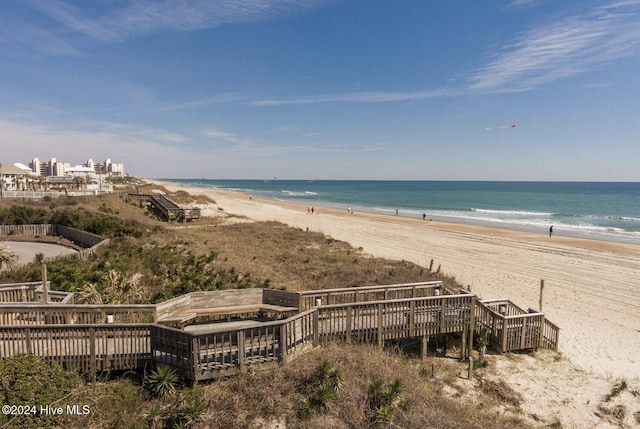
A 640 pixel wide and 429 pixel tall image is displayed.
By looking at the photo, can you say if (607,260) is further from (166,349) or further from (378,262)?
(166,349)

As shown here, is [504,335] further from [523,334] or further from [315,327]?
[315,327]

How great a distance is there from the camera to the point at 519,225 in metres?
44.2

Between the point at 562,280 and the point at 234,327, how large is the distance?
1975 cm

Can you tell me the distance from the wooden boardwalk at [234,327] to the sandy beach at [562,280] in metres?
1.66

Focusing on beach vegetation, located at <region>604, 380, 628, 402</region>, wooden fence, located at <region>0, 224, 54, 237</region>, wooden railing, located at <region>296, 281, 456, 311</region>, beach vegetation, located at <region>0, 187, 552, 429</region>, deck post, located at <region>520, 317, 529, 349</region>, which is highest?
wooden fence, located at <region>0, 224, 54, 237</region>

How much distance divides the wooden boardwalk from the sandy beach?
166 centimetres

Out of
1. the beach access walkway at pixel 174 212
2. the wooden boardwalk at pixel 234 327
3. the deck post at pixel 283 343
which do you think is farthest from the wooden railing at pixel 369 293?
the beach access walkway at pixel 174 212

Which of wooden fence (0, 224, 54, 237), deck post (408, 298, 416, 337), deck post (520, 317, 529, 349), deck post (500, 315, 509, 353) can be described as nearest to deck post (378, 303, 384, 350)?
deck post (408, 298, 416, 337)

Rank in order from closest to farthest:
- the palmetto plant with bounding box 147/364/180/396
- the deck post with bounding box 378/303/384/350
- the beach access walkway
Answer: the palmetto plant with bounding box 147/364/180/396, the deck post with bounding box 378/303/384/350, the beach access walkway

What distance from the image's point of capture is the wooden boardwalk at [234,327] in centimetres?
673

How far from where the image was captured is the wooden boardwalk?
6.73 m

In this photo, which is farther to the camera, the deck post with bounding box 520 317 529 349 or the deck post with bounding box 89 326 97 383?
the deck post with bounding box 520 317 529 349

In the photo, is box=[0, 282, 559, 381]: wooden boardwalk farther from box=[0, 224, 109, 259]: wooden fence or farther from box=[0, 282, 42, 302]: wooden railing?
box=[0, 224, 109, 259]: wooden fence

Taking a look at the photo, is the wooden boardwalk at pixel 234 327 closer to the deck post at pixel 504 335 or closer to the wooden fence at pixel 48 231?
the deck post at pixel 504 335
